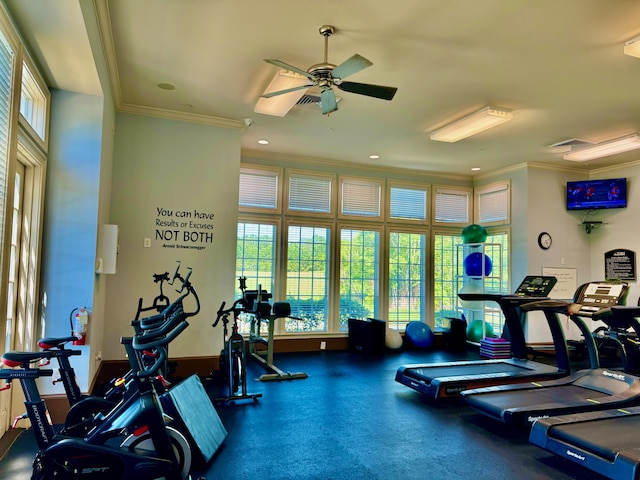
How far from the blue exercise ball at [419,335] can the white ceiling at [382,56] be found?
3730 mm

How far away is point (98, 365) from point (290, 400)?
2282mm

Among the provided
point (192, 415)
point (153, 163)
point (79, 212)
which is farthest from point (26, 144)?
point (192, 415)

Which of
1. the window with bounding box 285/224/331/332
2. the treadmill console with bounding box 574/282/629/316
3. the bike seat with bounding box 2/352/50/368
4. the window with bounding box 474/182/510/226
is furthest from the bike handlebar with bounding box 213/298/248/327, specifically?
the window with bounding box 474/182/510/226

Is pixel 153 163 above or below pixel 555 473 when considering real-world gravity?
above

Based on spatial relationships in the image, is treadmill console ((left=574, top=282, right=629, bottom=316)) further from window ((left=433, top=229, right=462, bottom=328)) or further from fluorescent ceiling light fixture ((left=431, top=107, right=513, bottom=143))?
window ((left=433, top=229, right=462, bottom=328))

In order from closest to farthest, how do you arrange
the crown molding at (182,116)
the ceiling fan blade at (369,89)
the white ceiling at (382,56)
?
the white ceiling at (382,56)
the ceiling fan blade at (369,89)
the crown molding at (182,116)

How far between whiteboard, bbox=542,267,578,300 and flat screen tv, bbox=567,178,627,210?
3.97 ft

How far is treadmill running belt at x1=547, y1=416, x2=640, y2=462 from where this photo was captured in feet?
9.34

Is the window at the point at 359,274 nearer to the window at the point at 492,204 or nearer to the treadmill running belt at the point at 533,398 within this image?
the window at the point at 492,204

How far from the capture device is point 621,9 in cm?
311

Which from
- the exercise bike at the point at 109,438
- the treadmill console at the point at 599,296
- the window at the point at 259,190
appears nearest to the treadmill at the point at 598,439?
the treadmill console at the point at 599,296

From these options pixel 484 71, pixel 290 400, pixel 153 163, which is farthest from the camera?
pixel 153 163

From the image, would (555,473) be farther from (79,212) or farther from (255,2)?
(79,212)

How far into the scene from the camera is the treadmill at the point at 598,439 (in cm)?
267
